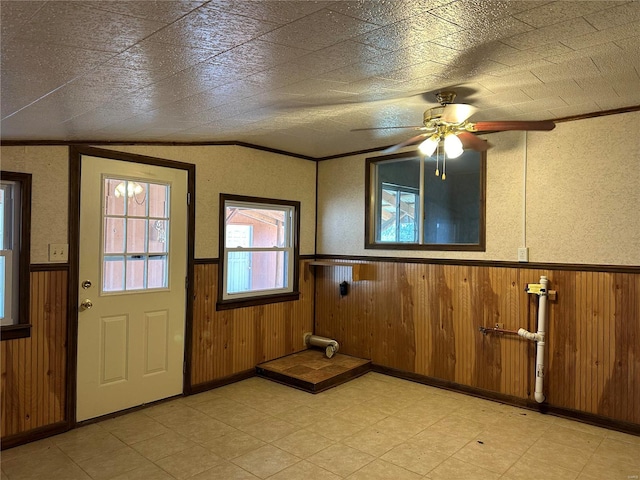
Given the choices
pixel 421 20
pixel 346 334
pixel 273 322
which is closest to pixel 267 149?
pixel 273 322

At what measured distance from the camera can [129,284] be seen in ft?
11.6

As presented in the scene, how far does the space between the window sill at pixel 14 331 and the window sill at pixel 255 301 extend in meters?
1.56

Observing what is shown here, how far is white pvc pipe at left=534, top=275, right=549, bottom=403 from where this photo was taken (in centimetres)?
351

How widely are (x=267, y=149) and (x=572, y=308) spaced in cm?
316

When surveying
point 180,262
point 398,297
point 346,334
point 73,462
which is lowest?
point 73,462

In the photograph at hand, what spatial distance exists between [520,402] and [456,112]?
253 centimetres

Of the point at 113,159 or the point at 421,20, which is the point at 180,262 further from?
the point at 421,20

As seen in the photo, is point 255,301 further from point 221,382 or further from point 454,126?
point 454,126

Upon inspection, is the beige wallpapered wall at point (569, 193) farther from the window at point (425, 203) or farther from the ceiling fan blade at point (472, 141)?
the ceiling fan blade at point (472, 141)

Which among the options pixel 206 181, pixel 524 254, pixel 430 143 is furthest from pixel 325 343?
pixel 430 143

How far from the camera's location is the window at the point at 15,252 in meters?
2.92

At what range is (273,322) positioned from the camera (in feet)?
15.5

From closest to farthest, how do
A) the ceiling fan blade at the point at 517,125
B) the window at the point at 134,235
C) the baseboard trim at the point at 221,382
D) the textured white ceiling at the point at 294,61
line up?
the textured white ceiling at the point at 294,61, the ceiling fan blade at the point at 517,125, the window at the point at 134,235, the baseboard trim at the point at 221,382

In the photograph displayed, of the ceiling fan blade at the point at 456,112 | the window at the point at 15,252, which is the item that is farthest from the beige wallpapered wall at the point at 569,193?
the window at the point at 15,252
